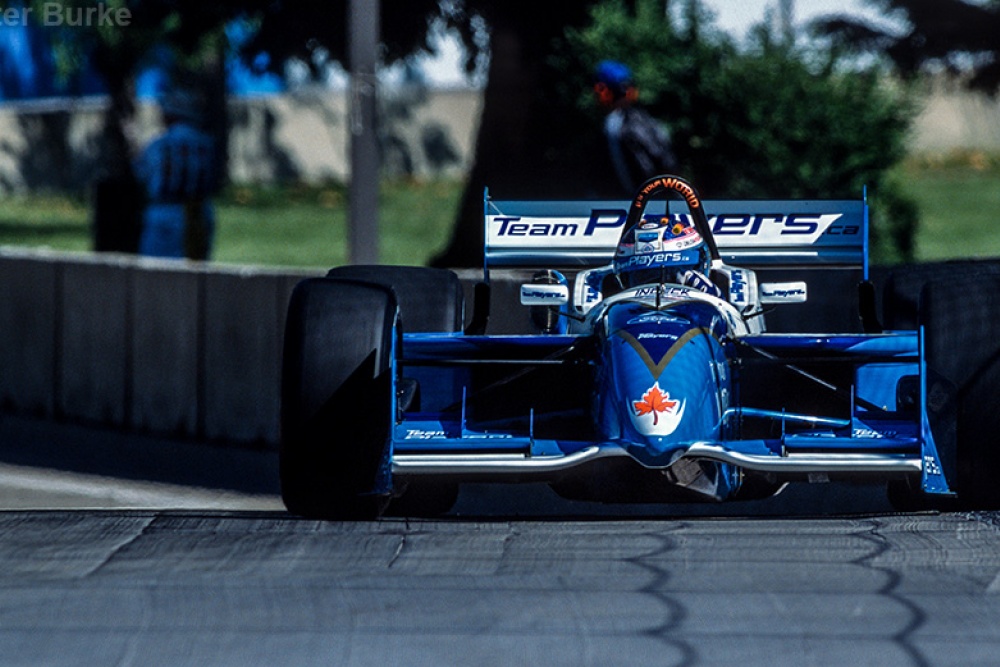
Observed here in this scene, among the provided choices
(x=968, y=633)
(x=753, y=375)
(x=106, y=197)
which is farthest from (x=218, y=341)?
(x=106, y=197)

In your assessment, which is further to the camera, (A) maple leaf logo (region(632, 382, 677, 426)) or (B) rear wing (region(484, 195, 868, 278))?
(B) rear wing (region(484, 195, 868, 278))

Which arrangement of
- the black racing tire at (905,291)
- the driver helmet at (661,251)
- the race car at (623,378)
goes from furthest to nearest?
the black racing tire at (905,291)
the driver helmet at (661,251)
the race car at (623,378)

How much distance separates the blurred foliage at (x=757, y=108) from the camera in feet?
47.8

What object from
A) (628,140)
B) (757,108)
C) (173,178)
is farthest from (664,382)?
(173,178)

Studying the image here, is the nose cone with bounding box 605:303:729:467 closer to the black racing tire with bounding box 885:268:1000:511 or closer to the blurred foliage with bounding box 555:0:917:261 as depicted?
the black racing tire with bounding box 885:268:1000:511

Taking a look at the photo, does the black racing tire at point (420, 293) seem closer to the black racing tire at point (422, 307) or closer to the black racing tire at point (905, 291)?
the black racing tire at point (422, 307)

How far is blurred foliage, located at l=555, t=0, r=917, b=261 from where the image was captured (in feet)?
47.8

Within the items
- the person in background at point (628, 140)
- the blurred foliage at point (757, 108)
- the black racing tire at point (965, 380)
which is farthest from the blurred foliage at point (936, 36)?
the black racing tire at point (965, 380)

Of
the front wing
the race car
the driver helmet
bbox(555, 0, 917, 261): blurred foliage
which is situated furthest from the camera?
bbox(555, 0, 917, 261): blurred foliage

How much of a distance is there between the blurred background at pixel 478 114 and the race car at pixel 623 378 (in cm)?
106

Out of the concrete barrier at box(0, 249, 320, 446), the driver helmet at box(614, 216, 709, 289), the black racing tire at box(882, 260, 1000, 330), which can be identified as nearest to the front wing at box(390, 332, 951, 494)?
the driver helmet at box(614, 216, 709, 289)

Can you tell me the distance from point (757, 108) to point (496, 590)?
9.22 meters

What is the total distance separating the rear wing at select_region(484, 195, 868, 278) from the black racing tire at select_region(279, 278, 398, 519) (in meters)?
1.51

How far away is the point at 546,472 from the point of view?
22.4ft
